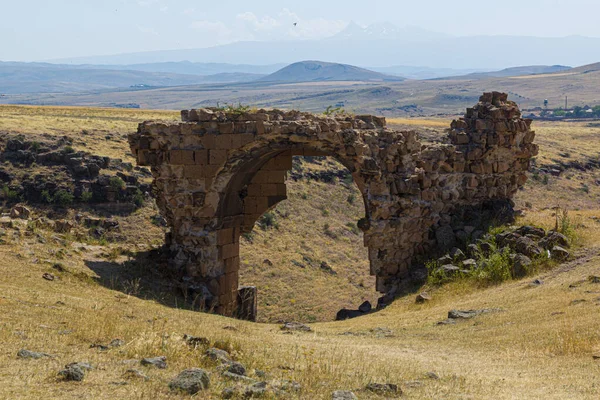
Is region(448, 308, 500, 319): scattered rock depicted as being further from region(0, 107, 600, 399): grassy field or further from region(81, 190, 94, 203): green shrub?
region(81, 190, 94, 203): green shrub

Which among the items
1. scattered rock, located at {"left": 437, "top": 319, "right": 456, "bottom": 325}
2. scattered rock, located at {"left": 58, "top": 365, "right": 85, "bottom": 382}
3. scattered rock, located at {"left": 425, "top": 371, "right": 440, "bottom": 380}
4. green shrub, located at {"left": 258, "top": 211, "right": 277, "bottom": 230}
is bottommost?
green shrub, located at {"left": 258, "top": 211, "right": 277, "bottom": 230}

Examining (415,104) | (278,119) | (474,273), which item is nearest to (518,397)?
(474,273)

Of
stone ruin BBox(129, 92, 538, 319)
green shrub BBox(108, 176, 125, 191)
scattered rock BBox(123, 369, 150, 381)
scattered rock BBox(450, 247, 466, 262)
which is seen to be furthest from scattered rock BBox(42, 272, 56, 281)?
green shrub BBox(108, 176, 125, 191)

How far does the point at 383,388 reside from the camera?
7121 millimetres

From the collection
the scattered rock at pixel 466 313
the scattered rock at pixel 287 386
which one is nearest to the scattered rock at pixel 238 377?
the scattered rock at pixel 287 386

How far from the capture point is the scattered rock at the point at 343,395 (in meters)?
6.70

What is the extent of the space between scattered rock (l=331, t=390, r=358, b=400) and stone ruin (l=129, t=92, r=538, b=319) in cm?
930

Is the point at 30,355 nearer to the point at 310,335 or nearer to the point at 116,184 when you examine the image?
the point at 310,335

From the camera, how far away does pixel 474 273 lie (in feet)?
48.8

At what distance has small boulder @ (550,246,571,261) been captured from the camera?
578 inches

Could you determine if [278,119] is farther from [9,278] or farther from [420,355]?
[420,355]

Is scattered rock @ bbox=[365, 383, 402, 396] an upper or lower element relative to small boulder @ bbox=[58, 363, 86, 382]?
lower

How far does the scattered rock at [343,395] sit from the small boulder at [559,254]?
896 cm

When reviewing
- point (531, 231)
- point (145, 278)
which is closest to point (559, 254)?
point (531, 231)
